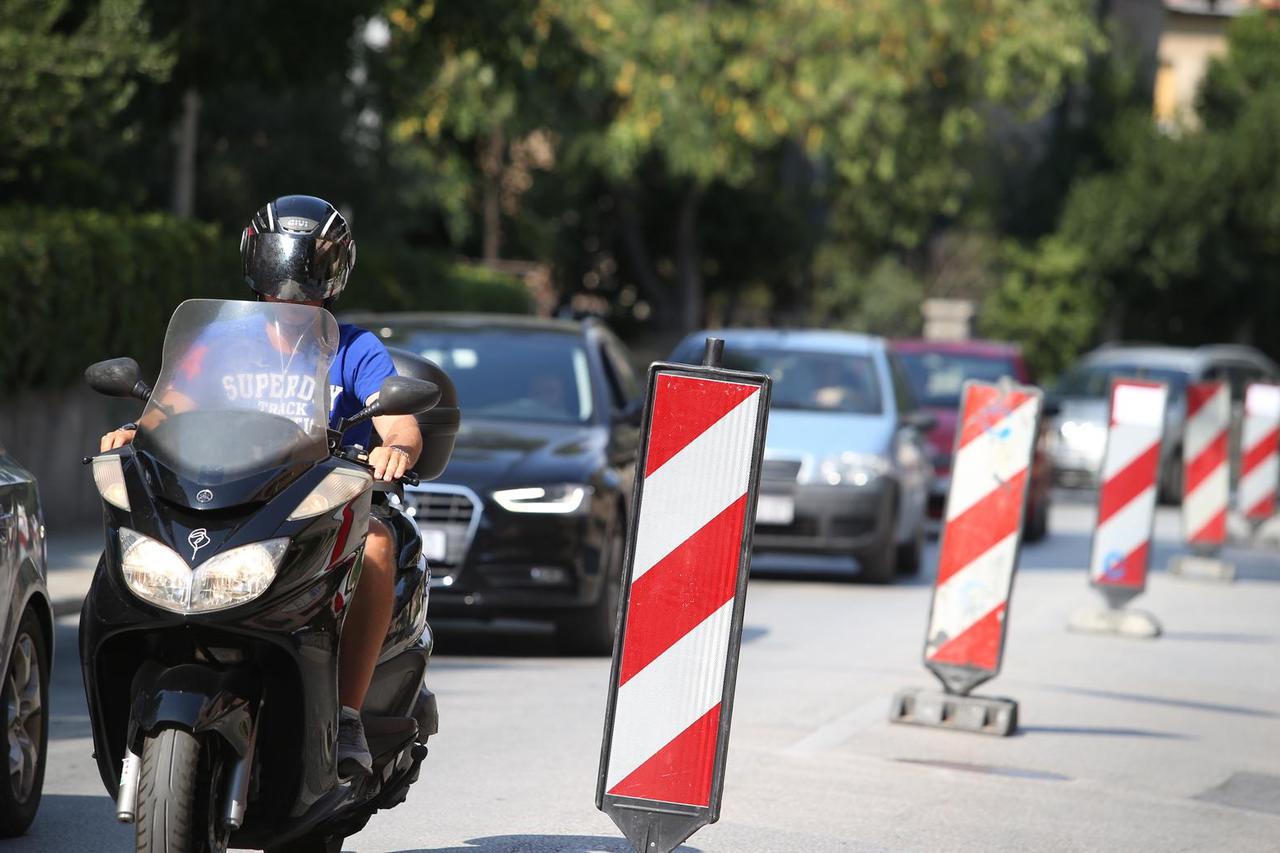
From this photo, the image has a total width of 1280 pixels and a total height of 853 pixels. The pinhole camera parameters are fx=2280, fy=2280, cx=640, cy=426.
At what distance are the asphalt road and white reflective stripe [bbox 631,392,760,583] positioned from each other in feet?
4.63

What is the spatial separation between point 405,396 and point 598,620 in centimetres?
617

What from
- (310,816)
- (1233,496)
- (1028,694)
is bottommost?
(1233,496)

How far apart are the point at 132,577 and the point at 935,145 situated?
30.7m

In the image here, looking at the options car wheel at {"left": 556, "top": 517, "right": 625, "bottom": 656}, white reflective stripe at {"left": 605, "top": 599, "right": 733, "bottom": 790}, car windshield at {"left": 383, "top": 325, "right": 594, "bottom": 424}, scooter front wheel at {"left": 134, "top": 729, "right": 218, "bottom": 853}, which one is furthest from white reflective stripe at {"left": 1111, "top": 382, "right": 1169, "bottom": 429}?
scooter front wheel at {"left": 134, "top": 729, "right": 218, "bottom": 853}

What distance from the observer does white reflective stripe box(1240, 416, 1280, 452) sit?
2027cm

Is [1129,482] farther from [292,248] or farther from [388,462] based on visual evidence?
[292,248]

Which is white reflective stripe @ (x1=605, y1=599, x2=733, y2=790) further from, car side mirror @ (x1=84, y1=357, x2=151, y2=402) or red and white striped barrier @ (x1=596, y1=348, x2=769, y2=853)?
car side mirror @ (x1=84, y1=357, x2=151, y2=402)

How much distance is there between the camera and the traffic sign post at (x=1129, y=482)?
12.9 meters

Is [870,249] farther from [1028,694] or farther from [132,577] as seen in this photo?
[132,577]

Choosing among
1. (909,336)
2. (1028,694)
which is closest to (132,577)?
(1028,694)

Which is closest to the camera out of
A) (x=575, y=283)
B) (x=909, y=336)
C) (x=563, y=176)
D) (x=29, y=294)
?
(x=29, y=294)

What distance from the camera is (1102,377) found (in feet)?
93.5

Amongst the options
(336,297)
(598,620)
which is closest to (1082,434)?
(598,620)

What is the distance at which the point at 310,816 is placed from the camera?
16.2 ft
